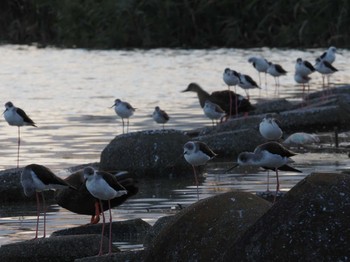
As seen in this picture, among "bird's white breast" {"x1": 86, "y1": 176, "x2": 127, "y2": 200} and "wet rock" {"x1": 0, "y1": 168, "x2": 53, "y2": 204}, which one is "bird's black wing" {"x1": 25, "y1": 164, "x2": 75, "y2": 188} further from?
"wet rock" {"x1": 0, "y1": 168, "x2": 53, "y2": 204}

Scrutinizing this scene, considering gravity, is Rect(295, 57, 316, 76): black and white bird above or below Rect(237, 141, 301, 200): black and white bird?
above

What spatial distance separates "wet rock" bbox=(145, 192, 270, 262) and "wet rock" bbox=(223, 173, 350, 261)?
0.75 m

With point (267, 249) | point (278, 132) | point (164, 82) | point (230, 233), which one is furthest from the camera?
point (164, 82)

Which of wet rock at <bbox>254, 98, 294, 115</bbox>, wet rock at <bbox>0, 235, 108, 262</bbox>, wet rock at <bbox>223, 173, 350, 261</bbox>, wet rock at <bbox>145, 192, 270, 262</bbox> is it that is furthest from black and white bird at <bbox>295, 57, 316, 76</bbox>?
wet rock at <bbox>223, 173, 350, 261</bbox>

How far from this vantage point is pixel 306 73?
98.4ft

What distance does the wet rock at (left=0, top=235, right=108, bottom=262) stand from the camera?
1207 cm

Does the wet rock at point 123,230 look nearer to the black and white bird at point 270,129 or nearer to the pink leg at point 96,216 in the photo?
the pink leg at point 96,216

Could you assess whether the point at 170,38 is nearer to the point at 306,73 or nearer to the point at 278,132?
the point at 306,73

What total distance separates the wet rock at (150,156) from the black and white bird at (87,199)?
12.3ft

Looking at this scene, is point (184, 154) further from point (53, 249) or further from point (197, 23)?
point (197, 23)

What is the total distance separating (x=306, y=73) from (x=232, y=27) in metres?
29.2

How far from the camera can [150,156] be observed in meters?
18.7

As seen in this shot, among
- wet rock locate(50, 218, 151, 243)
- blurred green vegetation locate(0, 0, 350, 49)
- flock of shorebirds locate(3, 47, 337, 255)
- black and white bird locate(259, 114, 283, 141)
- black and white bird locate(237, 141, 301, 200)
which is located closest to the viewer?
flock of shorebirds locate(3, 47, 337, 255)

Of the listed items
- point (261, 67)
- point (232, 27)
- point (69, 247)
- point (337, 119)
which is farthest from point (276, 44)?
point (69, 247)
